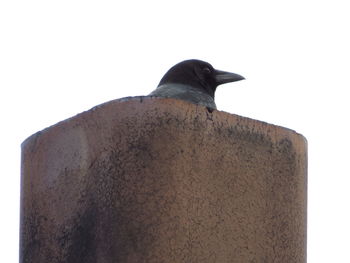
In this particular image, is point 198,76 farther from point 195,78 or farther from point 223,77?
point 223,77

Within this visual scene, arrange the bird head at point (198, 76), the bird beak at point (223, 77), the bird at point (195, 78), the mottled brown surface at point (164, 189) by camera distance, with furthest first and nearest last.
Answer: the bird beak at point (223, 77)
the bird head at point (198, 76)
the bird at point (195, 78)
the mottled brown surface at point (164, 189)

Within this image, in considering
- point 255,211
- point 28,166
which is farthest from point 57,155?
point 255,211

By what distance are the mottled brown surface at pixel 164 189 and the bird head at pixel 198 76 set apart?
217 centimetres

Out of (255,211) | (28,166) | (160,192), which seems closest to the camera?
(160,192)

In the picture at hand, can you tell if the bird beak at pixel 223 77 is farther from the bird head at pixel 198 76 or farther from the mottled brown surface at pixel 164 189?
the mottled brown surface at pixel 164 189

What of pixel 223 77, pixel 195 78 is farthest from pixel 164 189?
pixel 223 77

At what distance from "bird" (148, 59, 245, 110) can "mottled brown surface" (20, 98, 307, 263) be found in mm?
1958

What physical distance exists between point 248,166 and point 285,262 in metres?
0.30

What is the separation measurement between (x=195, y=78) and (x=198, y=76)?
0.12ft

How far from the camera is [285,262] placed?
3020 mm

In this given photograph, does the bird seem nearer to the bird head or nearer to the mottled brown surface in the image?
the bird head

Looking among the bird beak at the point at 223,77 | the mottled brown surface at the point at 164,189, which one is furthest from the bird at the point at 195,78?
the mottled brown surface at the point at 164,189

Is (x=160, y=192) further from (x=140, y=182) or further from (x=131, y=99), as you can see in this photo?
(x=131, y=99)

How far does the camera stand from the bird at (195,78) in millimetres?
5120
